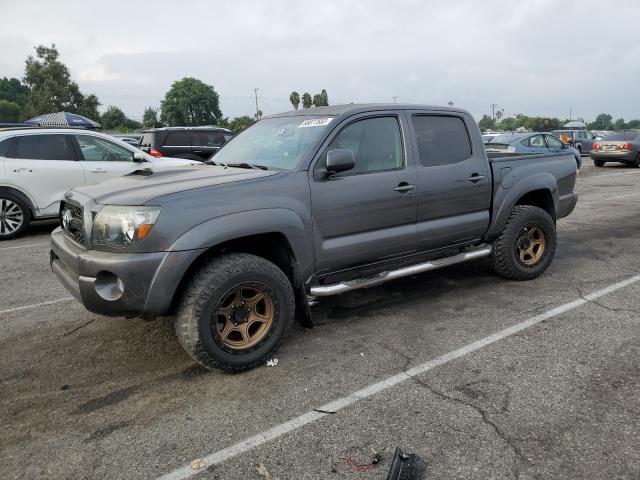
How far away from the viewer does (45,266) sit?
638 cm

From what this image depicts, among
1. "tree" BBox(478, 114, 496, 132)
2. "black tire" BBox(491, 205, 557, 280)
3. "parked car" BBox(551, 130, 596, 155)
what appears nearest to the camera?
"black tire" BBox(491, 205, 557, 280)

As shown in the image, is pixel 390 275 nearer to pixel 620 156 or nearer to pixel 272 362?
pixel 272 362

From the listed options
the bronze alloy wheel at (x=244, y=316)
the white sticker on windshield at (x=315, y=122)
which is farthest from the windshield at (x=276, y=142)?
the bronze alloy wheel at (x=244, y=316)

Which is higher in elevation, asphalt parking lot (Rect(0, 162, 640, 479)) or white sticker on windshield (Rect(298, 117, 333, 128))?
white sticker on windshield (Rect(298, 117, 333, 128))

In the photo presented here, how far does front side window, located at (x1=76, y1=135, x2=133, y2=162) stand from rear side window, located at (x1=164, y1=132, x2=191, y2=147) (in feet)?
15.9

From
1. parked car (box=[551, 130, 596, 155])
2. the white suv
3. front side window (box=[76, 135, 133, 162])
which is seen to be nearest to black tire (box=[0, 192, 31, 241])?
the white suv

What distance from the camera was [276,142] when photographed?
4.23 meters

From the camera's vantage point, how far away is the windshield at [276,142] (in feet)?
12.9

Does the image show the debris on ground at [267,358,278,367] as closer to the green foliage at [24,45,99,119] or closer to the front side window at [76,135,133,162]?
the front side window at [76,135,133,162]

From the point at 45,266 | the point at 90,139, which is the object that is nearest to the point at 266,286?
the point at 45,266

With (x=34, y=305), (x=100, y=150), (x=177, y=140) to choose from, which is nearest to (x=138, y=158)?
(x=34, y=305)

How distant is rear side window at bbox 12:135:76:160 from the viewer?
823 centimetres

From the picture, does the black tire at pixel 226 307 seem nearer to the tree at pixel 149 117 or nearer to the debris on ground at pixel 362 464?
the debris on ground at pixel 362 464

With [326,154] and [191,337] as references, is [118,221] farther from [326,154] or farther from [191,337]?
[326,154]
